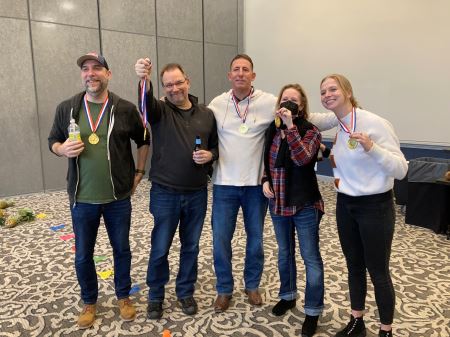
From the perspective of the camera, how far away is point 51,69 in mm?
5785

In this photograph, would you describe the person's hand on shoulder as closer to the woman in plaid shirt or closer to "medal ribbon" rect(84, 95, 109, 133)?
"medal ribbon" rect(84, 95, 109, 133)

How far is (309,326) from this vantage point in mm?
2182

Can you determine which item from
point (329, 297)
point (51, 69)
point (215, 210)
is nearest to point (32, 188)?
point (51, 69)

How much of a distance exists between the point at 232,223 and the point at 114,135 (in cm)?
94

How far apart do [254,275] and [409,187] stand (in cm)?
259

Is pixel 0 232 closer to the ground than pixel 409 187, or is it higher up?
closer to the ground

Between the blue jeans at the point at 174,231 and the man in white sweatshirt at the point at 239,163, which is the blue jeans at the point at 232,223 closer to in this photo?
the man in white sweatshirt at the point at 239,163

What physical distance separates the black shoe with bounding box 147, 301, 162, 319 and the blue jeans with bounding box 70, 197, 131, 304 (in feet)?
0.64

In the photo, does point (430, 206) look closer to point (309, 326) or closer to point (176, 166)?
point (309, 326)

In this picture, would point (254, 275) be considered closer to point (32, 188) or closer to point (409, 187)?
point (409, 187)

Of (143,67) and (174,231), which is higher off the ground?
(143,67)

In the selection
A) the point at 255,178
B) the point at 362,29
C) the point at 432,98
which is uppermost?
the point at 362,29

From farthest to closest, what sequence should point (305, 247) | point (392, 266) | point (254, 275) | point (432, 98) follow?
point (432, 98)
point (392, 266)
point (254, 275)
point (305, 247)

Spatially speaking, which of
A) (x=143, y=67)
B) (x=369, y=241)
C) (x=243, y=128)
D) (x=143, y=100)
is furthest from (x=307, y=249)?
(x=143, y=67)
